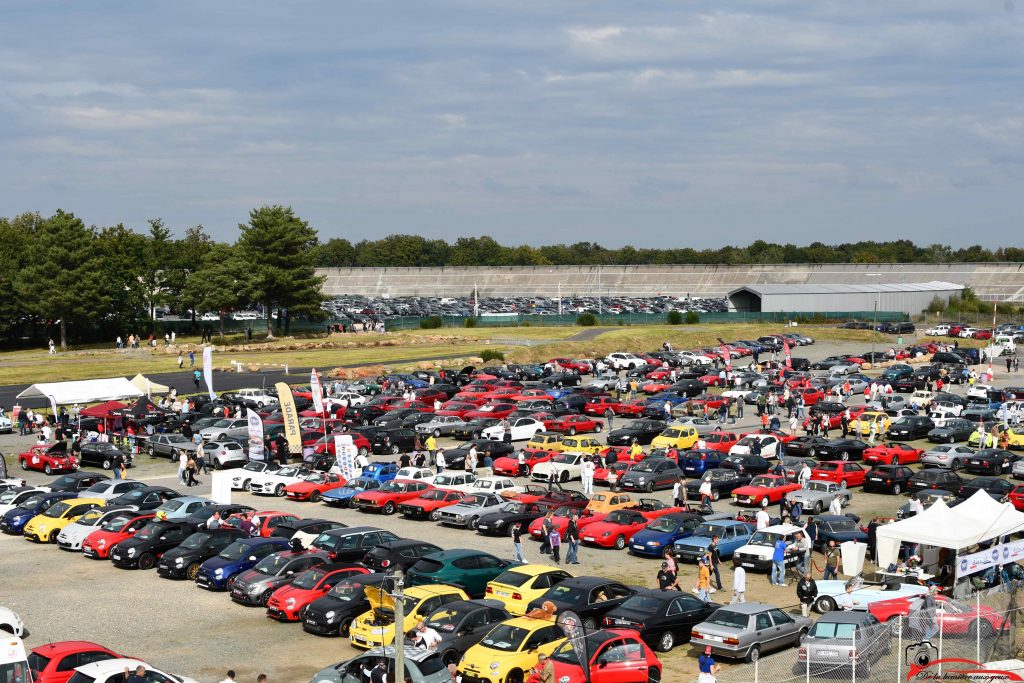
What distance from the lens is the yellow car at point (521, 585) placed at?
23.6 metres

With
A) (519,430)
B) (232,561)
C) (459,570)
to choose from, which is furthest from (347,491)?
(519,430)

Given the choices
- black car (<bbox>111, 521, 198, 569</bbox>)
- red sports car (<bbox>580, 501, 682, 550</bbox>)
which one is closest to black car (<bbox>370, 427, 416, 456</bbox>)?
red sports car (<bbox>580, 501, 682, 550</bbox>)

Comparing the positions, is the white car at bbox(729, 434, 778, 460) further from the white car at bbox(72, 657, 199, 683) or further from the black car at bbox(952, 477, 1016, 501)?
the white car at bbox(72, 657, 199, 683)

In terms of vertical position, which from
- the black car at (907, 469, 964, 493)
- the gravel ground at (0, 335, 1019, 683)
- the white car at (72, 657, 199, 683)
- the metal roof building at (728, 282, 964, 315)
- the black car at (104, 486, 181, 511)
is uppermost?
the metal roof building at (728, 282, 964, 315)

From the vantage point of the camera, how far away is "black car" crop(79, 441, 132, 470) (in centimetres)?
4441

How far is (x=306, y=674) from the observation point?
20.2m

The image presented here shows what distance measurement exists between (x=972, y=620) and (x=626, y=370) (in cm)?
5906

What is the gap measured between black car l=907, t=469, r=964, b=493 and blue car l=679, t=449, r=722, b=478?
23.0 feet

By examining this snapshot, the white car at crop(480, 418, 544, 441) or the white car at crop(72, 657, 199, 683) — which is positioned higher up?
the white car at crop(72, 657, 199, 683)

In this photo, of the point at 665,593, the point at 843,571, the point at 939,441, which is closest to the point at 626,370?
the point at 939,441

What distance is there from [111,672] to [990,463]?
113 ft

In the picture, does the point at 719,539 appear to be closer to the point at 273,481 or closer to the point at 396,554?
the point at 396,554

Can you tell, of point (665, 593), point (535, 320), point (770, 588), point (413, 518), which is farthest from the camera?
point (535, 320)

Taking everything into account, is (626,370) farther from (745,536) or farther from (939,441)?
(745,536)
